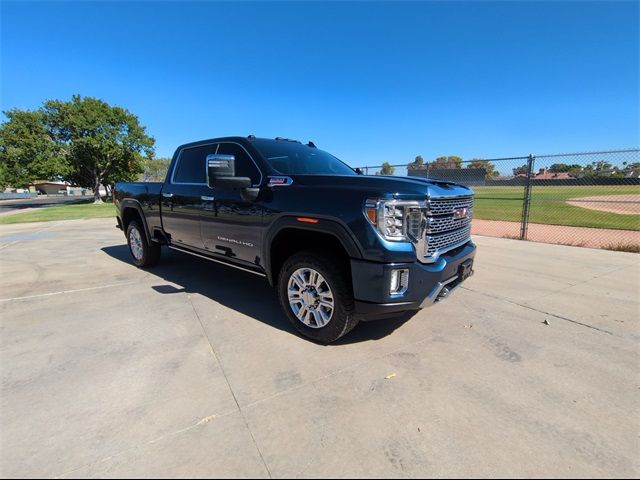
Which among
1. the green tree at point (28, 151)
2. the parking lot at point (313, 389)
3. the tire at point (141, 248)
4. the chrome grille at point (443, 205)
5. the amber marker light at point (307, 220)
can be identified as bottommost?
the parking lot at point (313, 389)

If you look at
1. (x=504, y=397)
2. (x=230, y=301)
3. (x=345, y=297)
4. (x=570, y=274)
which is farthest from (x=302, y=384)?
(x=570, y=274)

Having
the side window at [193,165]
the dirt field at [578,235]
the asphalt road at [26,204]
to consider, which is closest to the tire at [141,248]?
the side window at [193,165]

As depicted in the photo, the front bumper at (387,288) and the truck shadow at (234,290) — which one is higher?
the front bumper at (387,288)

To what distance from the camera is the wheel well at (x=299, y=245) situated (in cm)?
302

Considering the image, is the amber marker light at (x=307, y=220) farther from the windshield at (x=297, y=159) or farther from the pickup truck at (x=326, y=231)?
the windshield at (x=297, y=159)

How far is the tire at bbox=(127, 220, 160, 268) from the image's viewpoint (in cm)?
598

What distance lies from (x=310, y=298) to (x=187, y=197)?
2.53m

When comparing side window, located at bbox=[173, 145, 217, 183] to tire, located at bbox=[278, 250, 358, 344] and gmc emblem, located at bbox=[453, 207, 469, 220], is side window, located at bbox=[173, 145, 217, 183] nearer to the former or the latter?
tire, located at bbox=[278, 250, 358, 344]

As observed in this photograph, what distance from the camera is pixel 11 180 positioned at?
30.8 metres

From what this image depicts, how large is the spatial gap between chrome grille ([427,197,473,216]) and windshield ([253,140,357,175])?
1.55 metres

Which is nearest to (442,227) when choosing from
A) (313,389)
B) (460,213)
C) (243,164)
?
(460,213)

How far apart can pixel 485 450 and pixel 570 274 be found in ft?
15.8

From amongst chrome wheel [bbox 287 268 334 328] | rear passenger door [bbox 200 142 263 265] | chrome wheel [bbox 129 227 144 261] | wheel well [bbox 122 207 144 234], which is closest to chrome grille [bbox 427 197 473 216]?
chrome wheel [bbox 287 268 334 328]

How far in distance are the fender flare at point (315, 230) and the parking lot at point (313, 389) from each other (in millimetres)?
830
